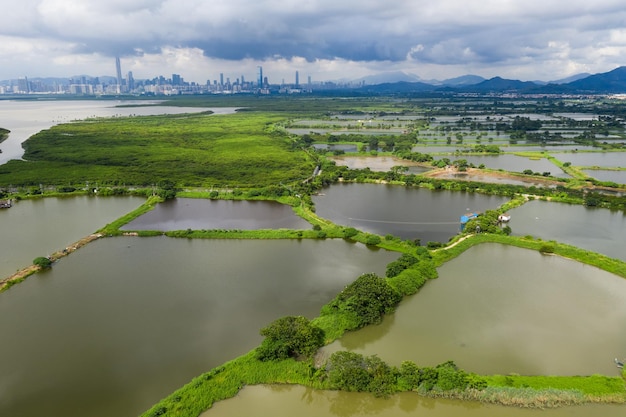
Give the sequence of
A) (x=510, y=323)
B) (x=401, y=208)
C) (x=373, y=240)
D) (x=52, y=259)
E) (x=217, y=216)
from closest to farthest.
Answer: (x=510, y=323) → (x=52, y=259) → (x=373, y=240) → (x=217, y=216) → (x=401, y=208)

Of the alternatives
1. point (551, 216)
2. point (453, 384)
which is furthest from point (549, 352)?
point (551, 216)

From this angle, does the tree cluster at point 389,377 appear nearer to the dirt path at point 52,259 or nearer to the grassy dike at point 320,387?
the grassy dike at point 320,387

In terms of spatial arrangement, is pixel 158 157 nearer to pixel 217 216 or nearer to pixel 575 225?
pixel 217 216

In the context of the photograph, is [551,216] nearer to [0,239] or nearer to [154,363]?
[154,363]

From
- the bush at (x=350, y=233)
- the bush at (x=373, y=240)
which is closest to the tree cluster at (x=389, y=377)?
the bush at (x=373, y=240)

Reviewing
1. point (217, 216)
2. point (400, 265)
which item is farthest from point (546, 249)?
point (217, 216)
